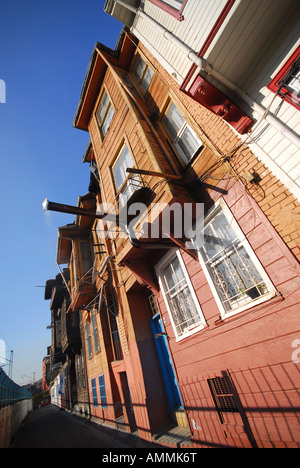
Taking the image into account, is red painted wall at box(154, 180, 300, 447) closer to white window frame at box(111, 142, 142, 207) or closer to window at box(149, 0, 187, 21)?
white window frame at box(111, 142, 142, 207)

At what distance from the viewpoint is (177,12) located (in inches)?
193

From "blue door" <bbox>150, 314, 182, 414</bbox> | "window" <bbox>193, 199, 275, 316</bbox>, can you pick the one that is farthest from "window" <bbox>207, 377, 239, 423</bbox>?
"blue door" <bbox>150, 314, 182, 414</bbox>

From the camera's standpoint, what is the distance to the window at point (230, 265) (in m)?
3.70

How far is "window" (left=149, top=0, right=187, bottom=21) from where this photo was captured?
474 centimetres

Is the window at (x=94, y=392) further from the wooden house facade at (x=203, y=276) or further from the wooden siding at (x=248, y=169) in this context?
the wooden siding at (x=248, y=169)

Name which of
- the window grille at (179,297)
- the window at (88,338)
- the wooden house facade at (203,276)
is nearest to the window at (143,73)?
the wooden house facade at (203,276)

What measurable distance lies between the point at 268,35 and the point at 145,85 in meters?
5.41

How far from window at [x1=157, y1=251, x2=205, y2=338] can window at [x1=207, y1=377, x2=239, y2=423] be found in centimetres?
106

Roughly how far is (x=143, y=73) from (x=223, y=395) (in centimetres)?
1055

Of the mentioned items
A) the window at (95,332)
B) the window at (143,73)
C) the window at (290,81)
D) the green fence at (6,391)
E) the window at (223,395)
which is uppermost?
the window at (143,73)

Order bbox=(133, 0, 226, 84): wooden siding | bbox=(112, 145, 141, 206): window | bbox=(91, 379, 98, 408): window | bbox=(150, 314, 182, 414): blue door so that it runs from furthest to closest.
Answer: bbox=(91, 379, 98, 408): window
bbox=(112, 145, 141, 206): window
bbox=(150, 314, 182, 414): blue door
bbox=(133, 0, 226, 84): wooden siding

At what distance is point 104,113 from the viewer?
9.65m

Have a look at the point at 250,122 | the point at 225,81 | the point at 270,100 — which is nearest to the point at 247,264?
the point at 250,122

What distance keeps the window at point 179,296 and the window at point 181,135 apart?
283 cm
